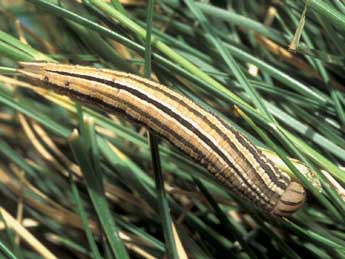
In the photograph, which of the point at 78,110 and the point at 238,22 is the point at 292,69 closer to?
the point at 238,22

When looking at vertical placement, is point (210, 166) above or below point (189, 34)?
below

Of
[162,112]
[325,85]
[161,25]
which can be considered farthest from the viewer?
[161,25]

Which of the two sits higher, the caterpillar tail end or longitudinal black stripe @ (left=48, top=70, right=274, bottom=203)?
longitudinal black stripe @ (left=48, top=70, right=274, bottom=203)

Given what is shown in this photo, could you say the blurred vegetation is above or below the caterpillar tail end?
above

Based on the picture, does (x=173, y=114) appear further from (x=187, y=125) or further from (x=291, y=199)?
(x=291, y=199)

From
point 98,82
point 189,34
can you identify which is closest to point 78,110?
point 98,82
